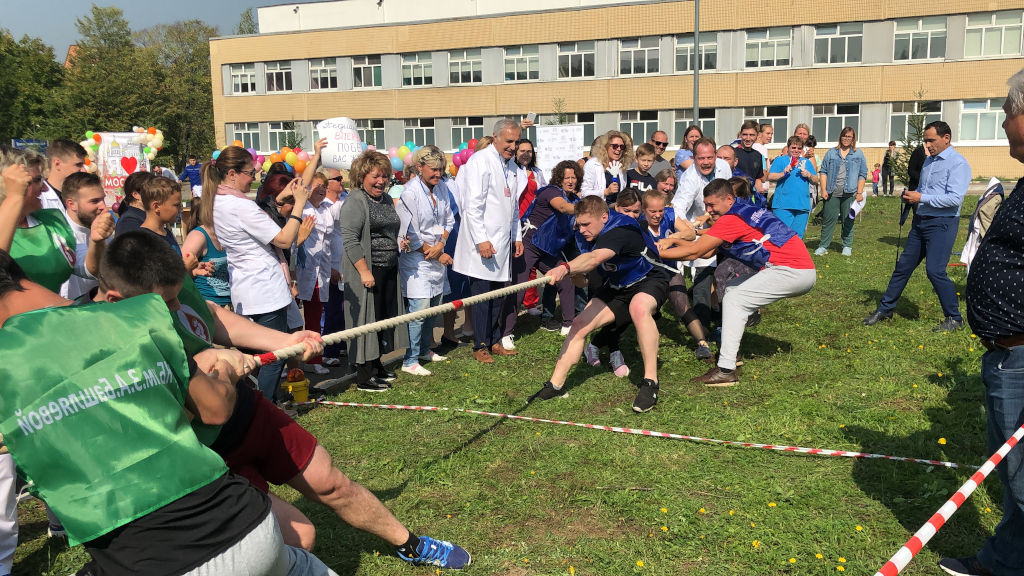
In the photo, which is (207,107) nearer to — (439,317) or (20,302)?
(439,317)

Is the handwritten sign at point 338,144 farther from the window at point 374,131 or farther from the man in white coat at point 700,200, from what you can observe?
the window at point 374,131

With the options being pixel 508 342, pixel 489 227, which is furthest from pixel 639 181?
pixel 508 342

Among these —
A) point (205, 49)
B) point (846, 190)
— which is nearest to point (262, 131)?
point (205, 49)

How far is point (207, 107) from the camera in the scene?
208ft

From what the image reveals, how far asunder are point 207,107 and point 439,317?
60.9 meters

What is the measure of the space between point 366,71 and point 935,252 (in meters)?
42.2

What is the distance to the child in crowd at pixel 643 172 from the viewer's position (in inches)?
393

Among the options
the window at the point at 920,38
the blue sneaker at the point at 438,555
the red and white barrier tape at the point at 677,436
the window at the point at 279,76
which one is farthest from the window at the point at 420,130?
the blue sneaker at the point at 438,555

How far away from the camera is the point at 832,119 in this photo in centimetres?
3700

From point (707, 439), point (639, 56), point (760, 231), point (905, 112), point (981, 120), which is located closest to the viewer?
point (707, 439)

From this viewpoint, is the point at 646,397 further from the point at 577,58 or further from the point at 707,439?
the point at 577,58

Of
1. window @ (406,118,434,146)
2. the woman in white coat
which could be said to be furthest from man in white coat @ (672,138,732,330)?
window @ (406,118,434,146)

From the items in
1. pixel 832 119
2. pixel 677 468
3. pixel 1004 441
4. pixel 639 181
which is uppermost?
pixel 832 119

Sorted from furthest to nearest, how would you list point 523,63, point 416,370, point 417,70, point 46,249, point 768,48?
point 417,70 → point 523,63 → point 768,48 → point 416,370 → point 46,249
